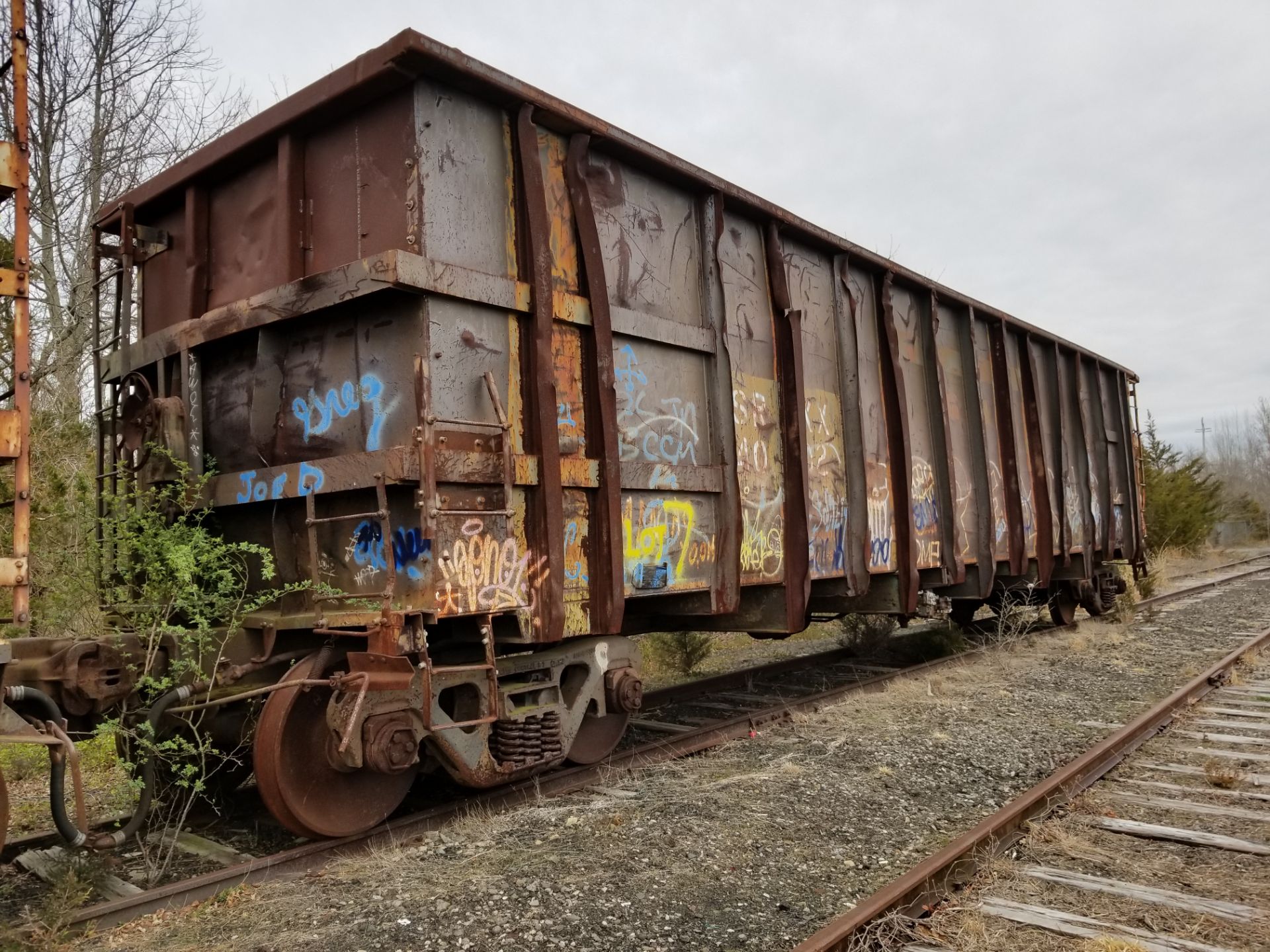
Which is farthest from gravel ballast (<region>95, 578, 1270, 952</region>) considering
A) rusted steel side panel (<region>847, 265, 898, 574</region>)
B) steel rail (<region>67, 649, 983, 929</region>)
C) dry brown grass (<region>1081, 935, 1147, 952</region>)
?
rusted steel side panel (<region>847, 265, 898, 574</region>)

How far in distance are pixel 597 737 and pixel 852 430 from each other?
341cm

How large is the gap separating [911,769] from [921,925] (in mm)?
2101

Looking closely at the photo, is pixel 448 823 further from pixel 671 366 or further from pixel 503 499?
pixel 671 366

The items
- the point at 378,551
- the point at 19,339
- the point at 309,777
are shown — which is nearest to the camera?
the point at 19,339

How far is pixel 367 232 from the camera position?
182 inches

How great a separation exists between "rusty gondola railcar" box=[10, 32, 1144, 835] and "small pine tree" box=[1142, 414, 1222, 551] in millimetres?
23877

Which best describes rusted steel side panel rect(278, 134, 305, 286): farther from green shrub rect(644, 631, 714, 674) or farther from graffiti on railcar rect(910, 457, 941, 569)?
green shrub rect(644, 631, 714, 674)

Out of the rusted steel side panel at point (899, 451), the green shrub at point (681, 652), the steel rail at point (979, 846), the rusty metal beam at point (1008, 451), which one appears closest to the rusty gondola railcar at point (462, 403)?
the rusted steel side panel at point (899, 451)

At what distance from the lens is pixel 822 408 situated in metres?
7.32

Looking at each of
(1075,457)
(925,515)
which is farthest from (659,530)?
(1075,457)

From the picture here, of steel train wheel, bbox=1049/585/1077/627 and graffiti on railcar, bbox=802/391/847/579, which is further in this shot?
steel train wheel, bbox=1049/585/1077/627

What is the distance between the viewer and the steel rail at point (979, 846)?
329 cm

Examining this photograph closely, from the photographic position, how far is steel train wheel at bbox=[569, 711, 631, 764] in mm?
5516

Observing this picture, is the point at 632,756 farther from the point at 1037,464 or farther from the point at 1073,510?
the point at 1073,510
